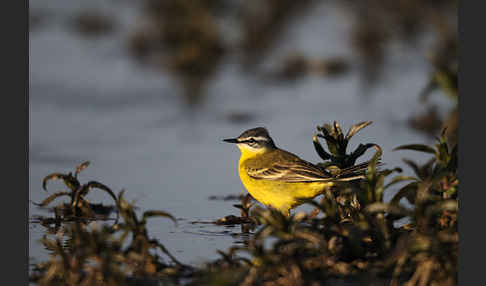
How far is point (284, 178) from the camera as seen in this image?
7.51 meters

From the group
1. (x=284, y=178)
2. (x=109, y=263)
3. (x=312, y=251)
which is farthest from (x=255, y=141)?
(x=109, y=263)

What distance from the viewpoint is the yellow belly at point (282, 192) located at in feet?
24.4

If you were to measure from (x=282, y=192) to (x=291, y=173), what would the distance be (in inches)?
9.1

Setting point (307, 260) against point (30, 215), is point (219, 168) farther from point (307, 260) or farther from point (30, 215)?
point (307, 260)

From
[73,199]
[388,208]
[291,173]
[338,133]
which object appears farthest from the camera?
[291,173]

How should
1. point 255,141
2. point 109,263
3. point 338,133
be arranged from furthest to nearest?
point 255,141, point 338,133, point 109,263

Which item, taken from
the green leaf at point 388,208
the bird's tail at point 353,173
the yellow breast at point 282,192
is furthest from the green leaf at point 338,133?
the green leaf at point 388,208

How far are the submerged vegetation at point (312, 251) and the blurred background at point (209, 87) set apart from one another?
0.67 m

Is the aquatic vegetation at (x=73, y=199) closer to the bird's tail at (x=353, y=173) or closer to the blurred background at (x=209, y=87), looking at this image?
the blurred background at (x=209, y=87)

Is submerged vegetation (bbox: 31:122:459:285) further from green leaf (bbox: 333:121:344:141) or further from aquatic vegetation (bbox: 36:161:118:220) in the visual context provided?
green leaf (bbox: 333:121:344:141)

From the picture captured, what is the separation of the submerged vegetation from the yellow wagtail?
126cm

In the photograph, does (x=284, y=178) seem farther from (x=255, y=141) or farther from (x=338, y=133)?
(x=255, y=141)

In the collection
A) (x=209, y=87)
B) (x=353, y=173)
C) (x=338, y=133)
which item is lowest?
(x=353, y=173)

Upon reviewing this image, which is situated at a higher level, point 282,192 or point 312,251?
point 282,192
